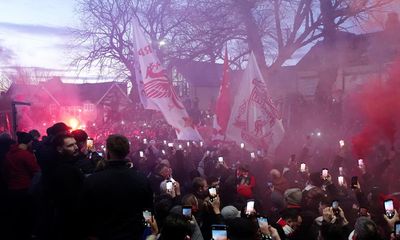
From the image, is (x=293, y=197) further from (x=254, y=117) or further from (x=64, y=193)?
(x=254, y=117)

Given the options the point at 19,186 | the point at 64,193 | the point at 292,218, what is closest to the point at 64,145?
the point at 64,193

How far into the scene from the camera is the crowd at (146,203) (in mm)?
3443

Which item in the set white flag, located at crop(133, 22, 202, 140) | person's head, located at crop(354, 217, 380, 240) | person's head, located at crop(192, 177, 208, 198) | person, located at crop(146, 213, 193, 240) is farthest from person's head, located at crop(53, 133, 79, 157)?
white flag, located at crop(133, 22, 202, 140)

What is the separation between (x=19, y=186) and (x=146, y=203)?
11.6ft

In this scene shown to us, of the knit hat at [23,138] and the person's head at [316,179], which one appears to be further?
the person's head at [316,179]

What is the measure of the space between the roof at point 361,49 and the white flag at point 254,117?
6.48 m

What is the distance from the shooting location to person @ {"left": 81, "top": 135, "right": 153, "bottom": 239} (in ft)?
11.1

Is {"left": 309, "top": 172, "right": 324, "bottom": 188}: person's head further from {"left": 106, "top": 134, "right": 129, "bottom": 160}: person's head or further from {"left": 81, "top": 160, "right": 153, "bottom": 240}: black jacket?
{"left": 106, "top": 134, "right": 129, "bottom": 160}: person's head

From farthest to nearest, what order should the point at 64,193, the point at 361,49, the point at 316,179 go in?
the point at 361,49
the point at 316,179
the point at 64,193

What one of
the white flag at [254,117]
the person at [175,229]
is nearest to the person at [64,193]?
the person at [175,229]

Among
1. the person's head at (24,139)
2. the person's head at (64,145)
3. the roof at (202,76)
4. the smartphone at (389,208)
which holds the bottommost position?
the smartphone at (389,208)

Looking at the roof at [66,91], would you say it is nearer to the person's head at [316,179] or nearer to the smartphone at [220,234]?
the person's head at [316,179]

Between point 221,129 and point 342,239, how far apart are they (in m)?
8.40

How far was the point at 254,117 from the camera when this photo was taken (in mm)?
10969
